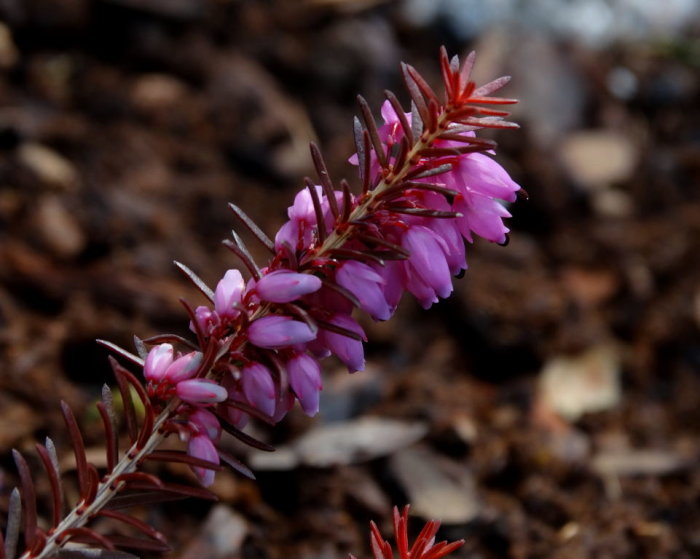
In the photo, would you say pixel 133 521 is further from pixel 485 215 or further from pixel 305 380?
pixel 485 215

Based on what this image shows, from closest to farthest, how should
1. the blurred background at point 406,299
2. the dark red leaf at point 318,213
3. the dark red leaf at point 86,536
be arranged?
the dark red leaf at point 86,536 → the dark red leaf at point 318,213 → the blurred background at point 406,299

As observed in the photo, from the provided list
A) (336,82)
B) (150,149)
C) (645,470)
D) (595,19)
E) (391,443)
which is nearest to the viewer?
(391,443)

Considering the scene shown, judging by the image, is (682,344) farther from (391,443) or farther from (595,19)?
(595,19)

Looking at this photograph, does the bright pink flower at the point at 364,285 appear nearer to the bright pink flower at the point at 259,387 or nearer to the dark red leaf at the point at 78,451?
the bright pink flower at the point at 259,387

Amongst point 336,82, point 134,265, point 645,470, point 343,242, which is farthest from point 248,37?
point 343,242

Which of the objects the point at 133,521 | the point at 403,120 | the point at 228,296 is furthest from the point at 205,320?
the point at 403,120

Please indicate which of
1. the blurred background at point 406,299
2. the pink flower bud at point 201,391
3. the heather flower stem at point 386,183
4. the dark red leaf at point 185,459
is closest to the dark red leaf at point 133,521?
the dark red leaf at point 185,459
